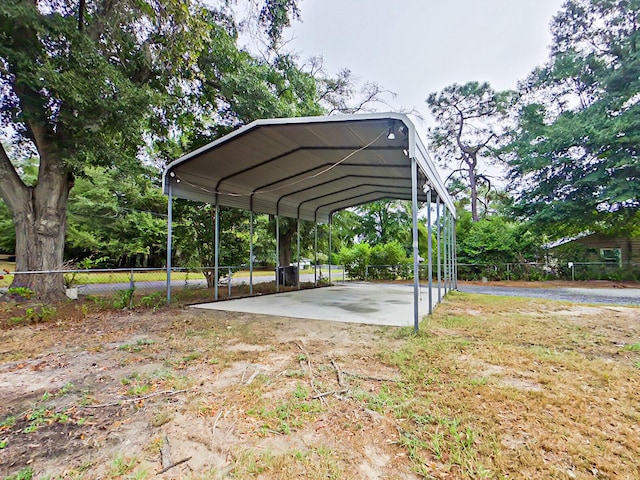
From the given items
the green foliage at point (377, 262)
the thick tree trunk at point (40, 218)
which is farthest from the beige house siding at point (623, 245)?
the thick tree trunk at point (40, 218)

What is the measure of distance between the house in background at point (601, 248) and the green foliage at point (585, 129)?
973 millimetres

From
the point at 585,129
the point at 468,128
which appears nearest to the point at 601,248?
the point at 585,129

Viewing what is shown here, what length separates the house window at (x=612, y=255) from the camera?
12.6 meters

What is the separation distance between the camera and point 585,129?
445 inches

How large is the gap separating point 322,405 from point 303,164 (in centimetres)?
552

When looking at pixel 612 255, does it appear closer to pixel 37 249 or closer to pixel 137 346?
pixel 137 346

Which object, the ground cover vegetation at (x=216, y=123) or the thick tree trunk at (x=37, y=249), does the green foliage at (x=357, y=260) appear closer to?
the ground cover vegetation at (x=216, y=123)

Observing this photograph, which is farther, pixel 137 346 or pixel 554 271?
pixel 554 271

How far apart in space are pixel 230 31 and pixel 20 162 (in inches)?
511

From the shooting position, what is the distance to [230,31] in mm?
8328

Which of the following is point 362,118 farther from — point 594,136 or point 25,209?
point 594,136

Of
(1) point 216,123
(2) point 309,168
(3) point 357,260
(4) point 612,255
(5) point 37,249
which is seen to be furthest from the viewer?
(3) point 357,260

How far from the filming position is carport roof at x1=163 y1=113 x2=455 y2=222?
4.73m

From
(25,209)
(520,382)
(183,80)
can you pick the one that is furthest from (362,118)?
(25,209)
